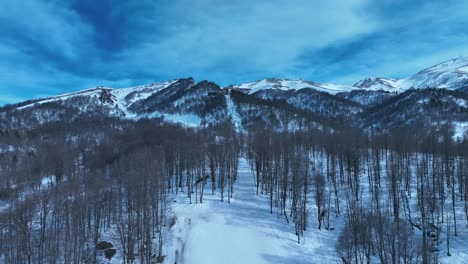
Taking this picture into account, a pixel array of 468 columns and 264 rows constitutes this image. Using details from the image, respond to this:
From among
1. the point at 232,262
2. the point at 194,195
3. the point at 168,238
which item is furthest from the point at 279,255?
the point at 194,195

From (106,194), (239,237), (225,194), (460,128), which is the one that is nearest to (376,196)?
(239,237)

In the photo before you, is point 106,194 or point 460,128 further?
point 460,128

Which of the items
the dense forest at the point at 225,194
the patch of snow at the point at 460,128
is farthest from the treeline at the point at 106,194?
the patch of snow at the point at 460,128

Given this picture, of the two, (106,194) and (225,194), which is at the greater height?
(106,194)

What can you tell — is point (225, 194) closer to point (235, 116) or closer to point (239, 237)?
point (239, 237)

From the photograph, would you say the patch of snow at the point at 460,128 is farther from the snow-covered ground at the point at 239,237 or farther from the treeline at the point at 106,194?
the snow-covered ground at the point at 239,237

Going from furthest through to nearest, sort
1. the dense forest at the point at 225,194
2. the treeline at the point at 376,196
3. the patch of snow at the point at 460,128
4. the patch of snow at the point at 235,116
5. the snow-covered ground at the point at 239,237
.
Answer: the patch of snow at the point at 235,116 → the patch of snow at the point at 460,128 → the snow-covered ground at the point at 239,237 → the dense forest at the point at 225,194 → the treeline at the point at 376,196

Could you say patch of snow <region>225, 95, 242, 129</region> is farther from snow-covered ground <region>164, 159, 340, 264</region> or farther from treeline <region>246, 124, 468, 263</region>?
snow-covered ground <region>164, 159, 340, 264</region>
